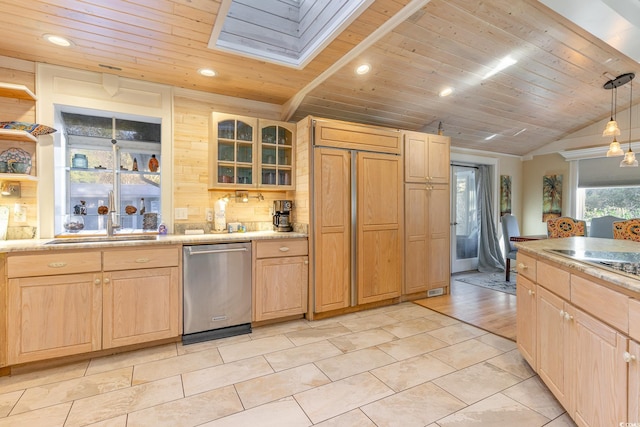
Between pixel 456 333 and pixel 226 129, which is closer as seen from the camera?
pixel 456 333

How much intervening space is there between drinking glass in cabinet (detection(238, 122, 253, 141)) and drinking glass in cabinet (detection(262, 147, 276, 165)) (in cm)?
20

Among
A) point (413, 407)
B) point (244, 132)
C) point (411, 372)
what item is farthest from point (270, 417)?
Answer: point (244, 132)

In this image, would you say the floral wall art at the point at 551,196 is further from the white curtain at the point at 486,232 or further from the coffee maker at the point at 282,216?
the coffee maker at the point at 282,216

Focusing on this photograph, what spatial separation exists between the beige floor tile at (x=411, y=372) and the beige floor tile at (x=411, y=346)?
9 centimetres

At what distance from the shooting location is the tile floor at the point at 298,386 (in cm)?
180

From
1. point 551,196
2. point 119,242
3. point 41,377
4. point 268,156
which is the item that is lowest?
point 41,377

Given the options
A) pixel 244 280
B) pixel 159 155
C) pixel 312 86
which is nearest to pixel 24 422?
pixel 244 280

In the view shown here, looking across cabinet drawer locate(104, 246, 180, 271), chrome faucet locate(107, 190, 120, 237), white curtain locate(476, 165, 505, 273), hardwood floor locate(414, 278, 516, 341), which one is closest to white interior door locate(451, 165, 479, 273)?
white curtain locate(476, 165, 505, 273)

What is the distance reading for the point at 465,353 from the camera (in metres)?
2.59

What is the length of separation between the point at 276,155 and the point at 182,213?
1.21m

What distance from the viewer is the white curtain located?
19.1ft

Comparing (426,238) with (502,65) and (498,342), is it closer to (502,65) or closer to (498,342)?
(498,342)

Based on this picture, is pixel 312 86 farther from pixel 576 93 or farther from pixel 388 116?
pixel 576 93

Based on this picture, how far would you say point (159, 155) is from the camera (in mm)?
3367
